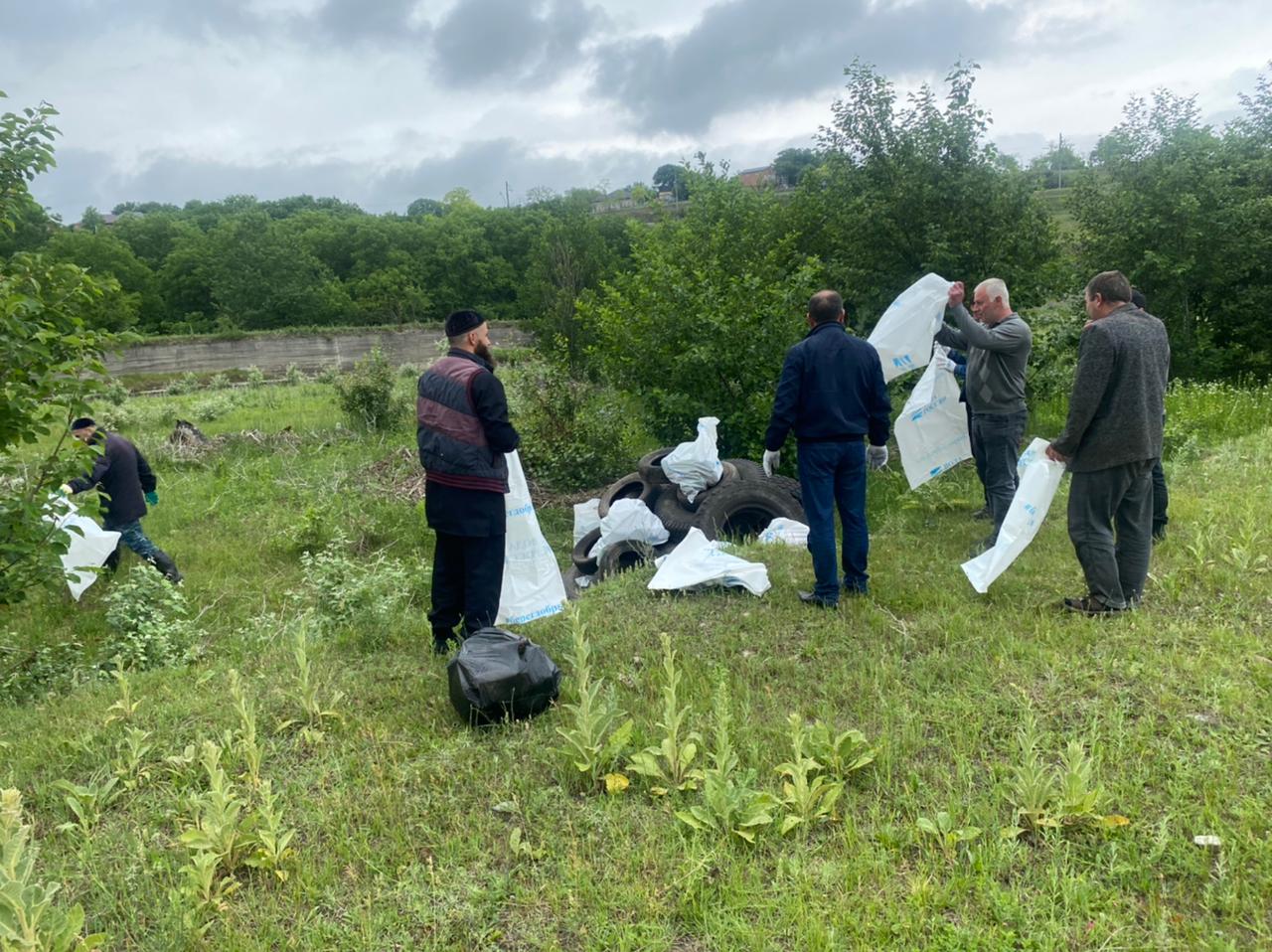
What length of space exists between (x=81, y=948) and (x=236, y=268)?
208ft

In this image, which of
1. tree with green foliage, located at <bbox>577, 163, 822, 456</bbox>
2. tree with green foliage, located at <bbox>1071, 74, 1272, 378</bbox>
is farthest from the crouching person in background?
tree with green foliage, located at <bbox>1071, 74, 1272, 378</bbox>

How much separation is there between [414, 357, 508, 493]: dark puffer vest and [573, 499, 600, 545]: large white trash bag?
4167mm

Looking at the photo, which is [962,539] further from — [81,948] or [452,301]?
[452,301]

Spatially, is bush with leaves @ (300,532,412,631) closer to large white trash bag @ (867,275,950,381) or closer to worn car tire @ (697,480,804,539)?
worn car tire @ (697,480,804,539)

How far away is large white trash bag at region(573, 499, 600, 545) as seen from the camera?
28.2ft

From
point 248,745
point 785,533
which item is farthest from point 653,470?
point 248,745

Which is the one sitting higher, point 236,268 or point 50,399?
point 236,268

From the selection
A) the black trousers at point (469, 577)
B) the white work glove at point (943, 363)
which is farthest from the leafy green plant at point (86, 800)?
the white work glove at point (943, 363)

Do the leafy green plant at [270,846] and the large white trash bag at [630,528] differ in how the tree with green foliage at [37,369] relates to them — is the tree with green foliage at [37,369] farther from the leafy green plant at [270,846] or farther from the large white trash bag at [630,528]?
the large white trash bag at [630,528]

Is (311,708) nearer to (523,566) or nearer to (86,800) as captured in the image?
(86,800)

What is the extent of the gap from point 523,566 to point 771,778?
2.42 m

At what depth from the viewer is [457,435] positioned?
4363 millimetres

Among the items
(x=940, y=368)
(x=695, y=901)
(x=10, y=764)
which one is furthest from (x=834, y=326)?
(x=10, y=764)

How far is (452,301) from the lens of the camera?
6512 centimetres
